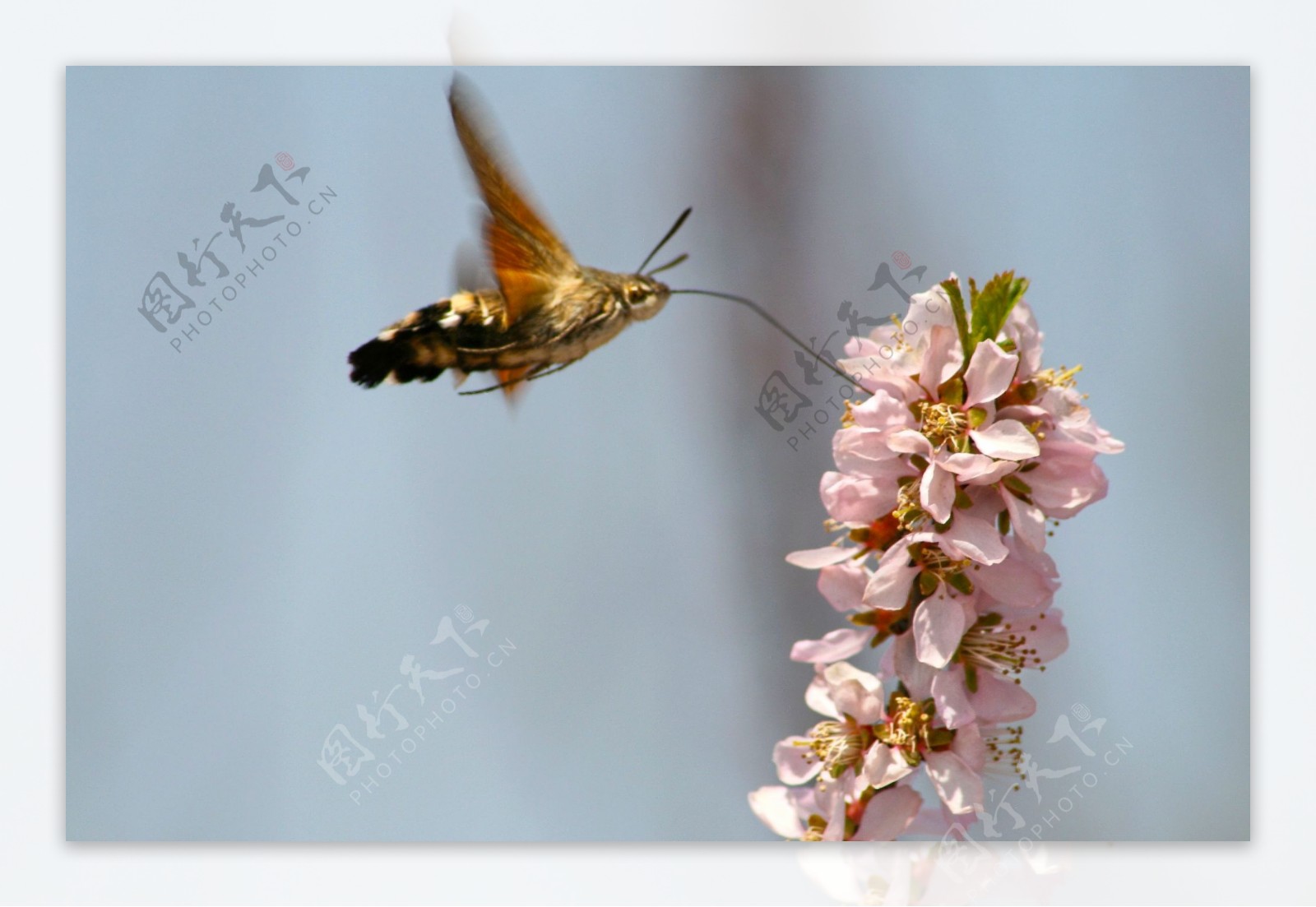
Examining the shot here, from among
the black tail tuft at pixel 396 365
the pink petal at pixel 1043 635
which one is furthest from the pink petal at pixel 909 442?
the black tail tuft at pixel 396 365

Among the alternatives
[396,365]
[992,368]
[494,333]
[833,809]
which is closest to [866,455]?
[992,368]

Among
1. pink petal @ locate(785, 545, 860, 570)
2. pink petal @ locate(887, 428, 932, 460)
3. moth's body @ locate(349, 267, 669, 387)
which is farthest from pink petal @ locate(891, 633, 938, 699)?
moth's body @ locate(349, 267, 669, 387)

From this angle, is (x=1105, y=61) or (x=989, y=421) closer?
(x=989, y=421)

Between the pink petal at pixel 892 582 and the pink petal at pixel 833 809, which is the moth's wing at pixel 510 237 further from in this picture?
the pink petal at pixel 833 809

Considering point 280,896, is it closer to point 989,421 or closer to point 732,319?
point 732,319
